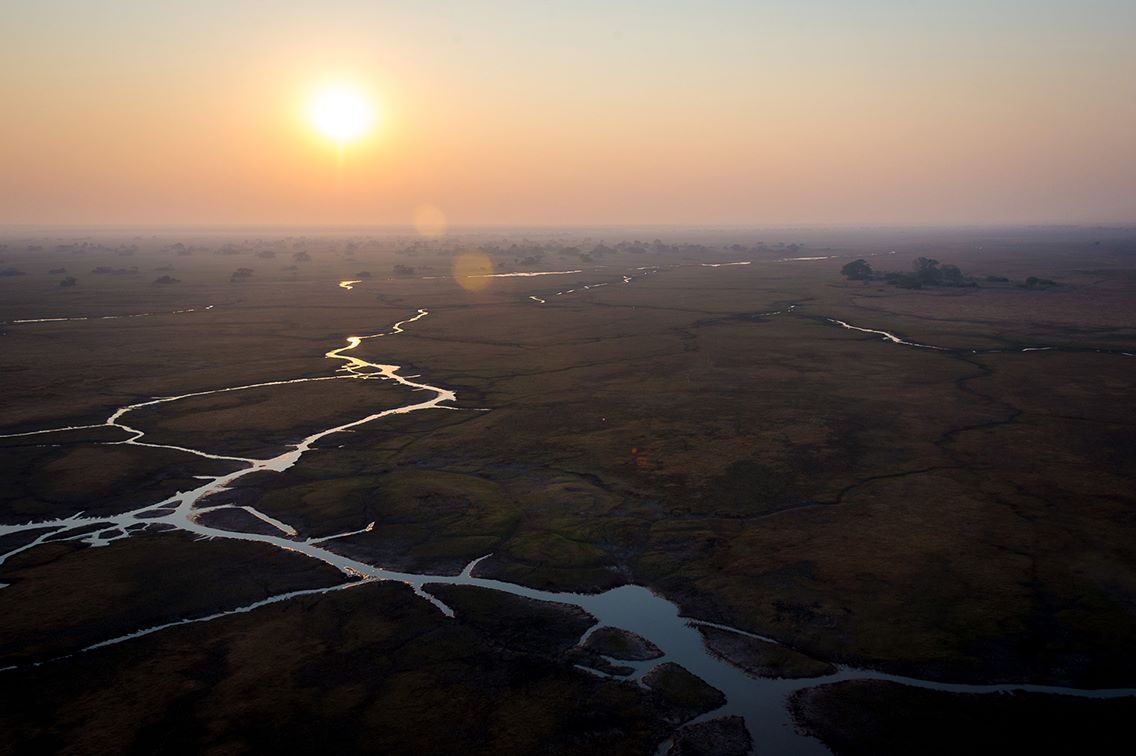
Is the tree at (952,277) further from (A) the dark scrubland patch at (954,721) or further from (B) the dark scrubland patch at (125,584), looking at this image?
(B) the dark scrubland patch at (125,584)

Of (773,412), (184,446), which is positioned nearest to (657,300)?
(773,412)

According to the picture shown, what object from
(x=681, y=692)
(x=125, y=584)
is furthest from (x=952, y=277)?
(x=125, y=584)

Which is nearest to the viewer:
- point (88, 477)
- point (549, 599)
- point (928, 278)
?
point (549, 599)

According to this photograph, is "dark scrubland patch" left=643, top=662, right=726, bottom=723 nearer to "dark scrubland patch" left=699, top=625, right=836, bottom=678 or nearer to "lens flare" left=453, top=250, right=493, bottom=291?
"dark scrubland patch" left=699, top=625, right=836, bottom=678

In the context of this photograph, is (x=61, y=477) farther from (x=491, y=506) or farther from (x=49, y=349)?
(x=49, y=349)

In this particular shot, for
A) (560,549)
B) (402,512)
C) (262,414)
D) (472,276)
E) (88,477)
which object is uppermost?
(472,276)

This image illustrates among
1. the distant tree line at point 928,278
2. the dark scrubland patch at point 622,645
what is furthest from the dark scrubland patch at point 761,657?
the distant tree line at point 928,278

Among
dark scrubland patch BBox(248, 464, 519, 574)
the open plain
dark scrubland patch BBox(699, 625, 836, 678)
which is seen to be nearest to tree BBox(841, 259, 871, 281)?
the open plain

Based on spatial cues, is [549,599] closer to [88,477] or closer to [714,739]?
[714,739]
